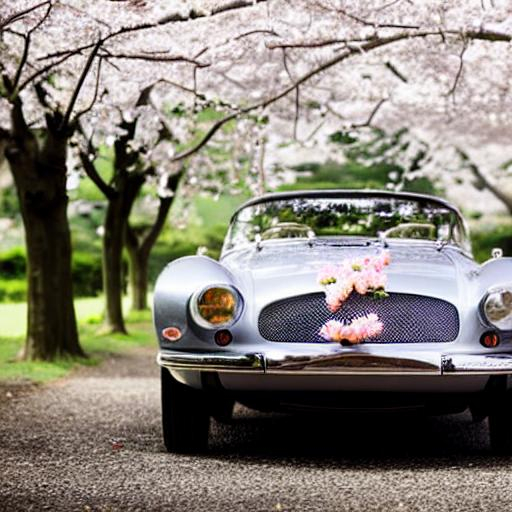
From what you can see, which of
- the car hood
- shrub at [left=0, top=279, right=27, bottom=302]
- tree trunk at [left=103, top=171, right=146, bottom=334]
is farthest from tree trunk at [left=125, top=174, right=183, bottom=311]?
the car hood

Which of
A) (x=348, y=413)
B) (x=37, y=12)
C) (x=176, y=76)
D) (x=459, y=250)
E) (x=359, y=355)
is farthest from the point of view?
(x=176, y=76)

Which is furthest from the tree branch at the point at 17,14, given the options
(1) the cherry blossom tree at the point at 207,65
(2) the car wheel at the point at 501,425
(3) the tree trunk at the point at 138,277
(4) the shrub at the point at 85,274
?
(4) the shrub at the point at 85,274

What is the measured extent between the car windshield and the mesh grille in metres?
1.57

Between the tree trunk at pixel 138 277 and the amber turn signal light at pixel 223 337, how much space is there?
1614cm

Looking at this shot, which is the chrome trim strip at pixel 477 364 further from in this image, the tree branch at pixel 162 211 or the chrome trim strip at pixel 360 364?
the tree branch at pixel 162 211

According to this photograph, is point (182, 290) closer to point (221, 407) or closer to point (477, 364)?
point (221, 407)

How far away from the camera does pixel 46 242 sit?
11523 millimetres

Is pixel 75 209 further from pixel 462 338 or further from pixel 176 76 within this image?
pixel 462 338

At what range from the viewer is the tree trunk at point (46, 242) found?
1108cm

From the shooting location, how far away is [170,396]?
18.8ft

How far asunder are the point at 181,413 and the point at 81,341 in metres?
9.75

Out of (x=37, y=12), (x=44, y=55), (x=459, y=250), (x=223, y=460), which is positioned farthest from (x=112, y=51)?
(x=223, y=460)

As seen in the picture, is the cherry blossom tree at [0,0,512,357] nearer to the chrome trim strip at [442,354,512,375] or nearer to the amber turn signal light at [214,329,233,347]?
the amber turn signal light at [214,329,233,347]

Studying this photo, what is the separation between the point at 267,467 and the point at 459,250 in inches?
82.8
